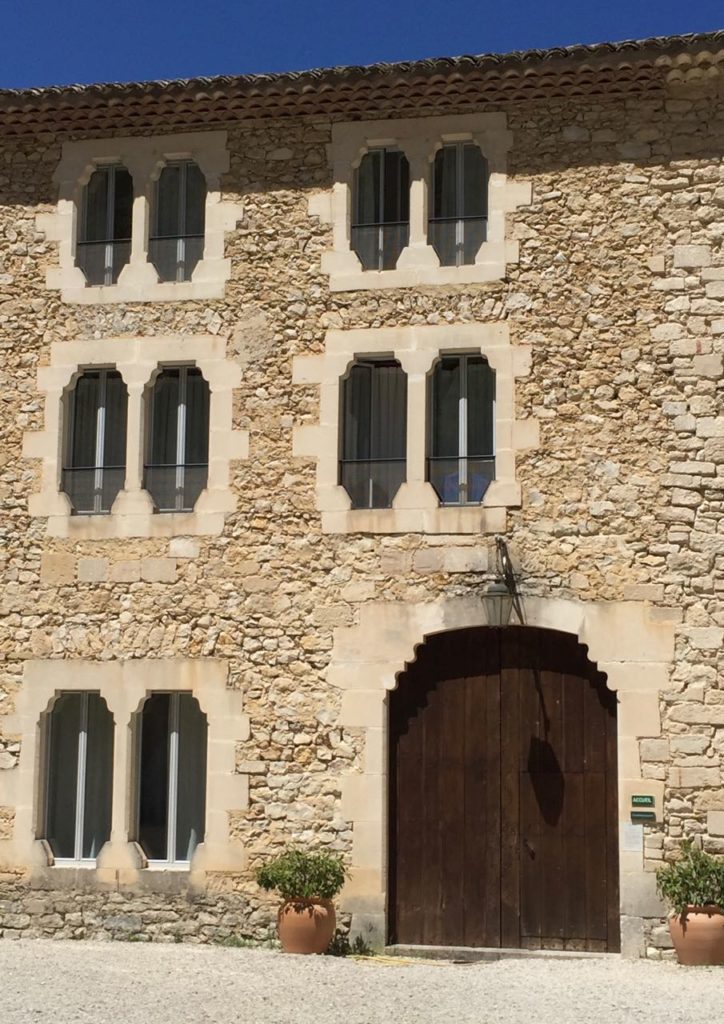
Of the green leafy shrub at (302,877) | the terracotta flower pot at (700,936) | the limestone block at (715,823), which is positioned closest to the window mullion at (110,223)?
the green leafy shrub at (302,877)

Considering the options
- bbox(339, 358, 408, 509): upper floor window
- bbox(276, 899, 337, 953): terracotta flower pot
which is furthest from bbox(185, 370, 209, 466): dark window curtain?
bbox(276, 899, 337, 953): terracotta flower pot

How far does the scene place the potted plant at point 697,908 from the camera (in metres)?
12.4

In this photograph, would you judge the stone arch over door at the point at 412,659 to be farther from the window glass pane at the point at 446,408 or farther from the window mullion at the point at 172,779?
the window mullion at the point at 172,779

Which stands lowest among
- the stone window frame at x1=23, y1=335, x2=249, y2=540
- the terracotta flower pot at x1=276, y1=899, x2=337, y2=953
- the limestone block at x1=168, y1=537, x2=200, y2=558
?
the terracotta flower pot at x1=276, y1=899, x2=337, y2=953

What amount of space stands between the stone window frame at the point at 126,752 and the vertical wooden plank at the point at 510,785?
2367 mm

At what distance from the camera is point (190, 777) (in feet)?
46.7

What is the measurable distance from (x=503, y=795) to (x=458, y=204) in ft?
18.5

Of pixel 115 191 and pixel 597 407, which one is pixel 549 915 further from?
pixel 115 191

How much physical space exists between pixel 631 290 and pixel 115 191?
535cm

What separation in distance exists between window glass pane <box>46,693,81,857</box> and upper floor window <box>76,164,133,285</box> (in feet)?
14.0

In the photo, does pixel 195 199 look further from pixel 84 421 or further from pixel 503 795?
pixel 503 795

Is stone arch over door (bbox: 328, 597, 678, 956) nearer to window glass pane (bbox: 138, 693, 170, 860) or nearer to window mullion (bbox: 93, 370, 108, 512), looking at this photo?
window glass pane (bbox: 138, 693, 170, 860)

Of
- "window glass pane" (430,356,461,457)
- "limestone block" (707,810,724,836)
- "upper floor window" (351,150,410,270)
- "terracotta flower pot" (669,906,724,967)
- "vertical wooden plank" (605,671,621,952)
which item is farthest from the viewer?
"upper floor window" (351,150,410,270)

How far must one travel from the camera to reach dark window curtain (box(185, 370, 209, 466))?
14703mm
